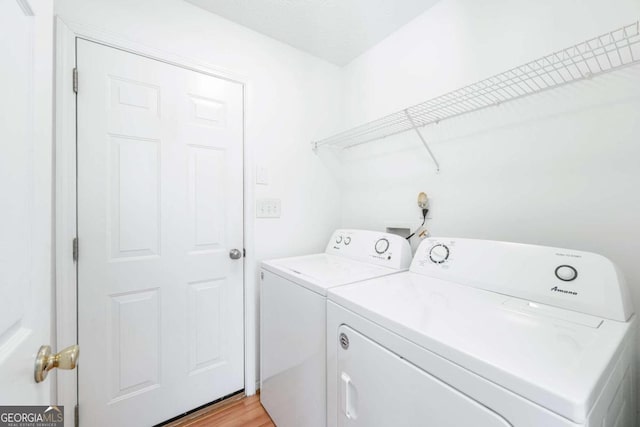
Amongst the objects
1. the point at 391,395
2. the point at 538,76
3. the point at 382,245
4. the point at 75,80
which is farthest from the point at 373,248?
the point at 75,80

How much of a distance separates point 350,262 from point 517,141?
1066mm

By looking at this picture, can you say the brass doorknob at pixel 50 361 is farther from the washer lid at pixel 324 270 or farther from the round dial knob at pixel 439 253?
the round dial knob at pixel 439 253

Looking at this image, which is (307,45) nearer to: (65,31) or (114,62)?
(114,62)

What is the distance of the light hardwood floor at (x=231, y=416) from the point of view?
1.48 metres

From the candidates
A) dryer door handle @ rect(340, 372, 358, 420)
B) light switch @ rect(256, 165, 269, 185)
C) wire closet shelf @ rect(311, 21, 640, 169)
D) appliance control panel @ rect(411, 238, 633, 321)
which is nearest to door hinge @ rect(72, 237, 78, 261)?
light switch @ rect(256, 165, 269, 185)

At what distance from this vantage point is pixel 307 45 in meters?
1.92

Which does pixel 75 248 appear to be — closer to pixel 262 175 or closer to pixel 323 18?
pixel 262 175

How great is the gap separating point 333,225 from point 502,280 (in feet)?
4.35

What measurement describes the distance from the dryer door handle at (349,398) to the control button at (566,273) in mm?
809

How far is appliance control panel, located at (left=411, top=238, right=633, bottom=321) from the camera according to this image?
798 millimetres

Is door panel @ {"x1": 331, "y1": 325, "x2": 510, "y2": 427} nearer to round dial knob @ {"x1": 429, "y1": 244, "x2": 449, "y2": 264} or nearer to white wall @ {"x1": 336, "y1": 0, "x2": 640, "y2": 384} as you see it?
round dial knob @ {"x1": 429, "y1": 244, "x2": 449, "y2": 264}

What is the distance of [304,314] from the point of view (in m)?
1.18

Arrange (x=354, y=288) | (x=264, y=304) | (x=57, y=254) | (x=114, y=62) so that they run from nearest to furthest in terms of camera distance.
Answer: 1. (x=354, y=288)
2. (x=57, y=254)
3. (x=114, y=62)
4. (x=264, y=304)

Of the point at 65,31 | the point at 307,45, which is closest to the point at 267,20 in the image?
the point at 307,45
